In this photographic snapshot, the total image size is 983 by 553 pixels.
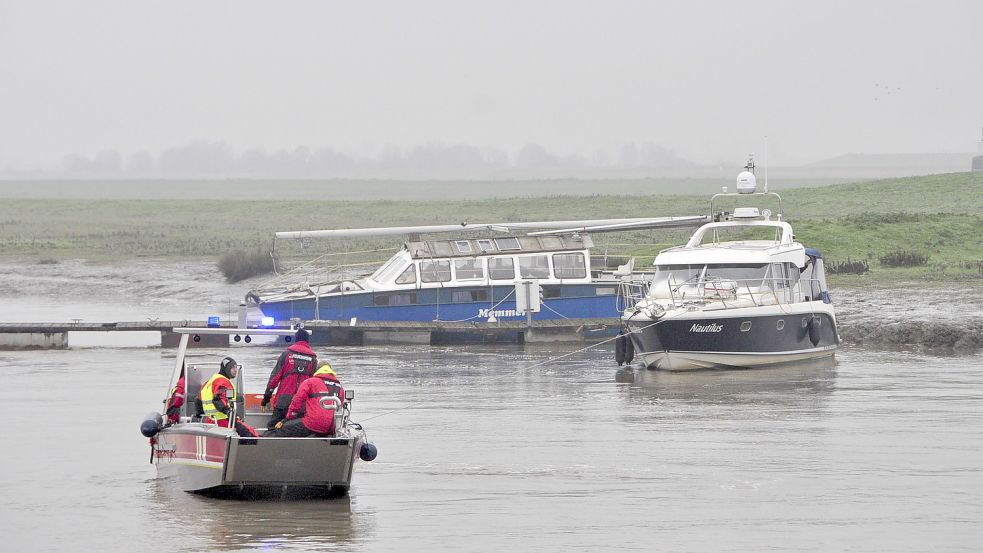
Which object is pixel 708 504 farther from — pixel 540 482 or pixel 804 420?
pixel 804 420

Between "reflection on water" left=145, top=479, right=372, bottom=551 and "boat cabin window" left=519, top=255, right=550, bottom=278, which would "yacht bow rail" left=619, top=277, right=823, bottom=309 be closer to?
"boat cabin window" left=519, top=255, right=550, bottom=278

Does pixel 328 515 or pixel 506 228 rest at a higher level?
pixel 506 228

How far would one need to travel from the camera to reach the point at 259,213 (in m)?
113

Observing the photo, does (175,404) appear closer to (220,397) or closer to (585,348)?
(220,397)

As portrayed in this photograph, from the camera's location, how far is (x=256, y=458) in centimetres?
1652

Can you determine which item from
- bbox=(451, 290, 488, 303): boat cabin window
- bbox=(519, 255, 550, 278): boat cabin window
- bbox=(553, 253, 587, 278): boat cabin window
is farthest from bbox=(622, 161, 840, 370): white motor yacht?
bbox=(451, 290, 488, 303): boat cabin window

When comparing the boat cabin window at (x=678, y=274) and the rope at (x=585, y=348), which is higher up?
the boat cabin window at (x=678, y=274)

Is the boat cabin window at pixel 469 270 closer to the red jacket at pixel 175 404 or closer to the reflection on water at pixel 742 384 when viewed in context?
the reflection on water at pixel 742 384

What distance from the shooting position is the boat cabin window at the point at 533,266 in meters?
36.6

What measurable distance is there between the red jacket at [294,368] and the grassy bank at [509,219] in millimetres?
30112

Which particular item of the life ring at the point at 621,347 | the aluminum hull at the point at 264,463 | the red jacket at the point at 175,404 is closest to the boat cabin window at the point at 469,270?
the life ring at the point at 621,347

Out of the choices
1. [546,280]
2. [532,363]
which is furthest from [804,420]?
[546,280]

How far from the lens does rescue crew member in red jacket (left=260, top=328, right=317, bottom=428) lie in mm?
17031

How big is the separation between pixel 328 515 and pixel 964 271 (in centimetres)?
3264
